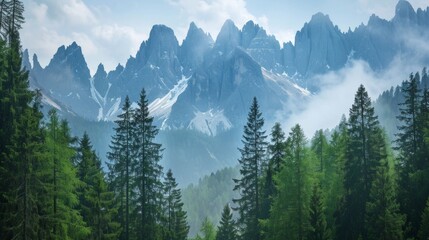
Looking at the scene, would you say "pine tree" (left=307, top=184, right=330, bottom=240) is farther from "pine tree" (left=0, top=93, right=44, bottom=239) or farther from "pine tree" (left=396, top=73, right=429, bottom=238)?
"pine tree" (left=0, top=93, right=44, bottom=239)

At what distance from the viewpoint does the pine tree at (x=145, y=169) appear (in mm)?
38031

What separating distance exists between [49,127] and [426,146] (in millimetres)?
30075

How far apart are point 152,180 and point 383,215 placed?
59.2 ft

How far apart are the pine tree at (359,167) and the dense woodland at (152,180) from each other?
0.08m

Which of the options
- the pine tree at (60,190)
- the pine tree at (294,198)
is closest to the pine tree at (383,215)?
the pine tree at (294,198)

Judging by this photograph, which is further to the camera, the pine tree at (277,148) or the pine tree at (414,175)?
the pine tree at (277,148)

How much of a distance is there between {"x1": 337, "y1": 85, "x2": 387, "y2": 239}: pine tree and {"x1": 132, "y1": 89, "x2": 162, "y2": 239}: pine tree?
51.9 feet

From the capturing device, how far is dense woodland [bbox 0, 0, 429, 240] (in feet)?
86.2

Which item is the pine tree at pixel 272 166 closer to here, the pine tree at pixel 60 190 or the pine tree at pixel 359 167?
the pine tree at pixel 359 167

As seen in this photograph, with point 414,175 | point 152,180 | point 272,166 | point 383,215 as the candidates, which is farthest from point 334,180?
point 152,180

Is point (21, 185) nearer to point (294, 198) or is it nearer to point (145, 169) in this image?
point (145, 169)

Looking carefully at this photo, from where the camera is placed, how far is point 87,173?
3594 cm

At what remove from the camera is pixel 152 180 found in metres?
38.2

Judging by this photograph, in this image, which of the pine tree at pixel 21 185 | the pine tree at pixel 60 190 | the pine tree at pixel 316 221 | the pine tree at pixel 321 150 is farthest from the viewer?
the pine tree at pixel 321 150
